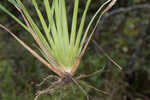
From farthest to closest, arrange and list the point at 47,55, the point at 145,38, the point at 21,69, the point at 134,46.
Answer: the point at 134,46 < the point at 145,38 < the point at 21,69 < the point at 47,55

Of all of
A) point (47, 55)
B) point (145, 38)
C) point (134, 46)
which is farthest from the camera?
point (134, 46)

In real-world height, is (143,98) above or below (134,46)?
below

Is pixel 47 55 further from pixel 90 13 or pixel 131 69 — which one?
pixel 131 69

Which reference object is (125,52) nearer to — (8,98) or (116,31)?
(116,31)

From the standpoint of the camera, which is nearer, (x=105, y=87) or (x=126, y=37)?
(x=105, y=87)

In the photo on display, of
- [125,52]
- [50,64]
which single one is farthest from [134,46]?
[50,64]

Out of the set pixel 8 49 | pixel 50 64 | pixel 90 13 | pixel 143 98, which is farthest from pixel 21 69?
pixel 143 98

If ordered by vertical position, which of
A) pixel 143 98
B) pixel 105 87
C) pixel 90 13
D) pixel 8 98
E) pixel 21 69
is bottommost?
pixel 143 98
